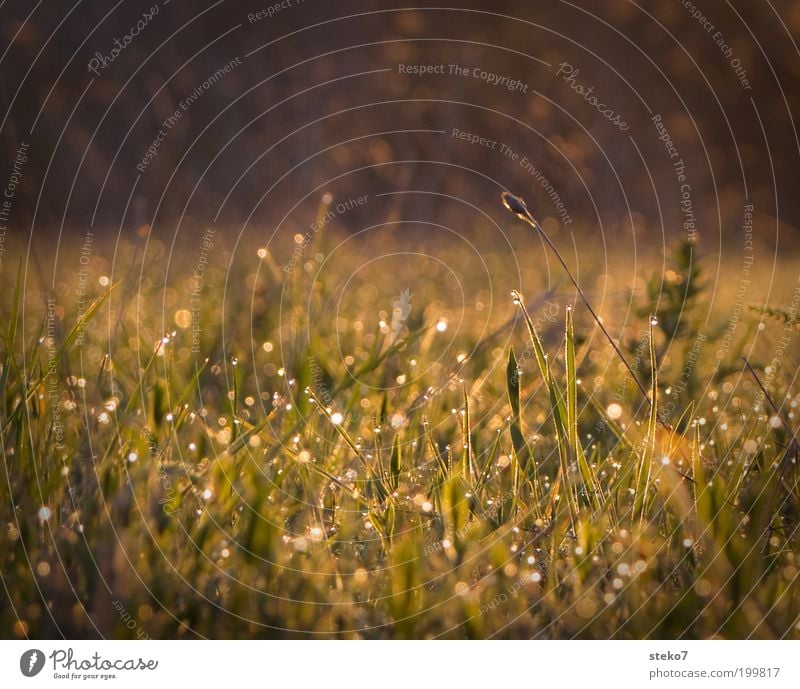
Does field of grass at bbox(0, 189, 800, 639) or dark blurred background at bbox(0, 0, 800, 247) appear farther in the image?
dark blurred background at bbox(0, 0, 800, 247)

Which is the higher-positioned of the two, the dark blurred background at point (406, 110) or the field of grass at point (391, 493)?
the dark blurred background at point (406, 110)

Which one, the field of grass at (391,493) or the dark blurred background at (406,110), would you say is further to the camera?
the dark blurred background at (406,110)

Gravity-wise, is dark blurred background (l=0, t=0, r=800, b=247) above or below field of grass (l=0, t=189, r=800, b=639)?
above

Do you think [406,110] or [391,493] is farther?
[406,110]

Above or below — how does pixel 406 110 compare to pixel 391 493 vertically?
above
